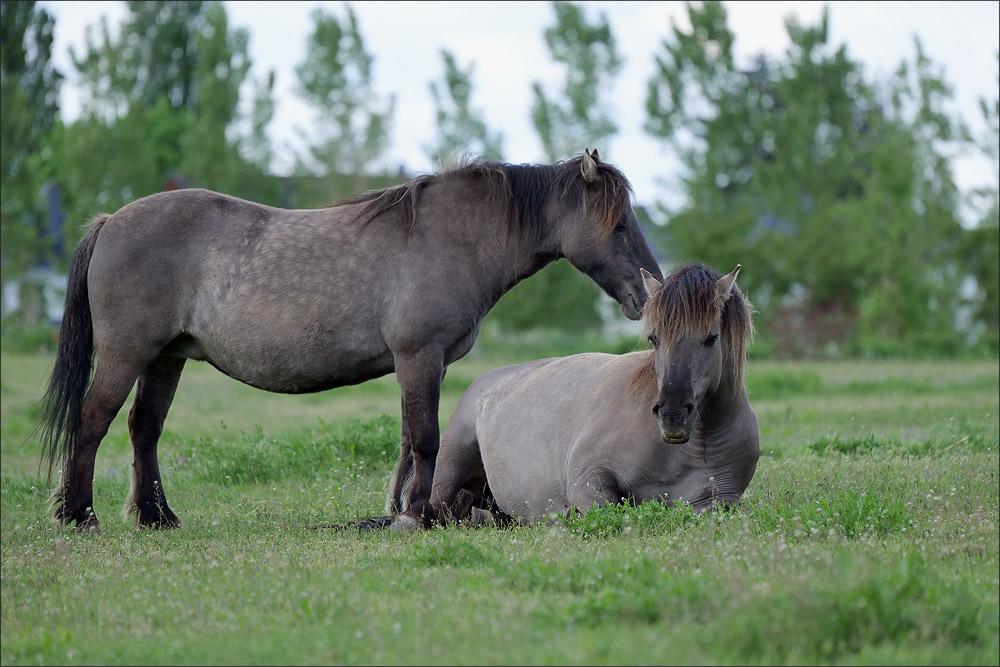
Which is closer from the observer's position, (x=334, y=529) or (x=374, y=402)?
(x=334, y=529)

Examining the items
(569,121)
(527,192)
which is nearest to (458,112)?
(569,121)

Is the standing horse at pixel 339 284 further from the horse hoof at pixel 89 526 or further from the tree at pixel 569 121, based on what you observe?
the tree at pixel 569 121

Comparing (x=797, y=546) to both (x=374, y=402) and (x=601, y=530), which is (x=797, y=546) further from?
(x=374, y=402)

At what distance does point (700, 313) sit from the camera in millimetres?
5953

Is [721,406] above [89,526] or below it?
above

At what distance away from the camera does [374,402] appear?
714 inches

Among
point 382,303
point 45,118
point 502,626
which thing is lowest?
point 502,626

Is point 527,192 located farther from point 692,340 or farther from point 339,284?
point 692,340

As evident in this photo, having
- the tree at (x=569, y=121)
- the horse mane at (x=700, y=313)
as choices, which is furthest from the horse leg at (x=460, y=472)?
the tree at (x=569, y=121)

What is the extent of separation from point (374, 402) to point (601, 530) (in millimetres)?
12693

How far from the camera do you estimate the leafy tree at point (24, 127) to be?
28.9 metres

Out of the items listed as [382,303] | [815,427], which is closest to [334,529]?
[382,303]

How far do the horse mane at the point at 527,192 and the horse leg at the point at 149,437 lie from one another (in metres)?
1.88

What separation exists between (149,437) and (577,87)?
2970 centimetres
